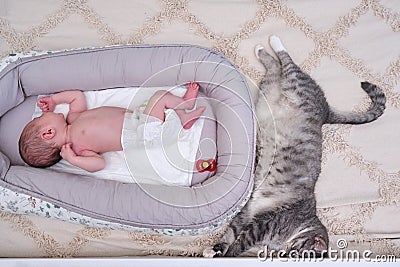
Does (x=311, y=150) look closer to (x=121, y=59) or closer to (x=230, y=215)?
(x=230, y=215)

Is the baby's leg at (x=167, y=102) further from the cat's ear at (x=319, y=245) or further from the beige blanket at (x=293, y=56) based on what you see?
the cat's ear at (x=319, y=245)

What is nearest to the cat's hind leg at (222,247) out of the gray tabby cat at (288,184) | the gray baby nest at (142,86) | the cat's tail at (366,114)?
the gray tabby cat at (288,184)

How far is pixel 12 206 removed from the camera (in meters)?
1.83

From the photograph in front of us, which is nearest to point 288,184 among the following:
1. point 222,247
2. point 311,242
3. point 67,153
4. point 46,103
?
point 311,242

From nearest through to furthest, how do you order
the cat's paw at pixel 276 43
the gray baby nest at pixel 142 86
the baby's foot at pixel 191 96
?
the gray baby nest at pixel 142 86 < the baby's foot at pixel 191 96 < the cat's paw at pixel 276 43

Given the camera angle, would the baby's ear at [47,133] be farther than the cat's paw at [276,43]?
No

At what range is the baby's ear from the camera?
1.82 meters

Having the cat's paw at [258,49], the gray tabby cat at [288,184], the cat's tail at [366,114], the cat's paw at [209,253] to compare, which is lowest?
the cat's paw at [209,253]

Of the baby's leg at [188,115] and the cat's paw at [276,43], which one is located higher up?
the cat's paw at [276,43]

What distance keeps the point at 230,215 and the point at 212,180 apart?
5.4 inches

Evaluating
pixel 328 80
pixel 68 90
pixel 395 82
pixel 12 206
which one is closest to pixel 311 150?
pixel 328 80

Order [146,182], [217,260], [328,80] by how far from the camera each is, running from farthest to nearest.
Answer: [328,80]
[146,182]
[217,260]

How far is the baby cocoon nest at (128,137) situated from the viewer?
6.04 feet

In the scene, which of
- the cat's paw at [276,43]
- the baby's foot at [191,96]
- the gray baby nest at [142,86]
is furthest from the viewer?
A: the cat's paw at [276,43]
